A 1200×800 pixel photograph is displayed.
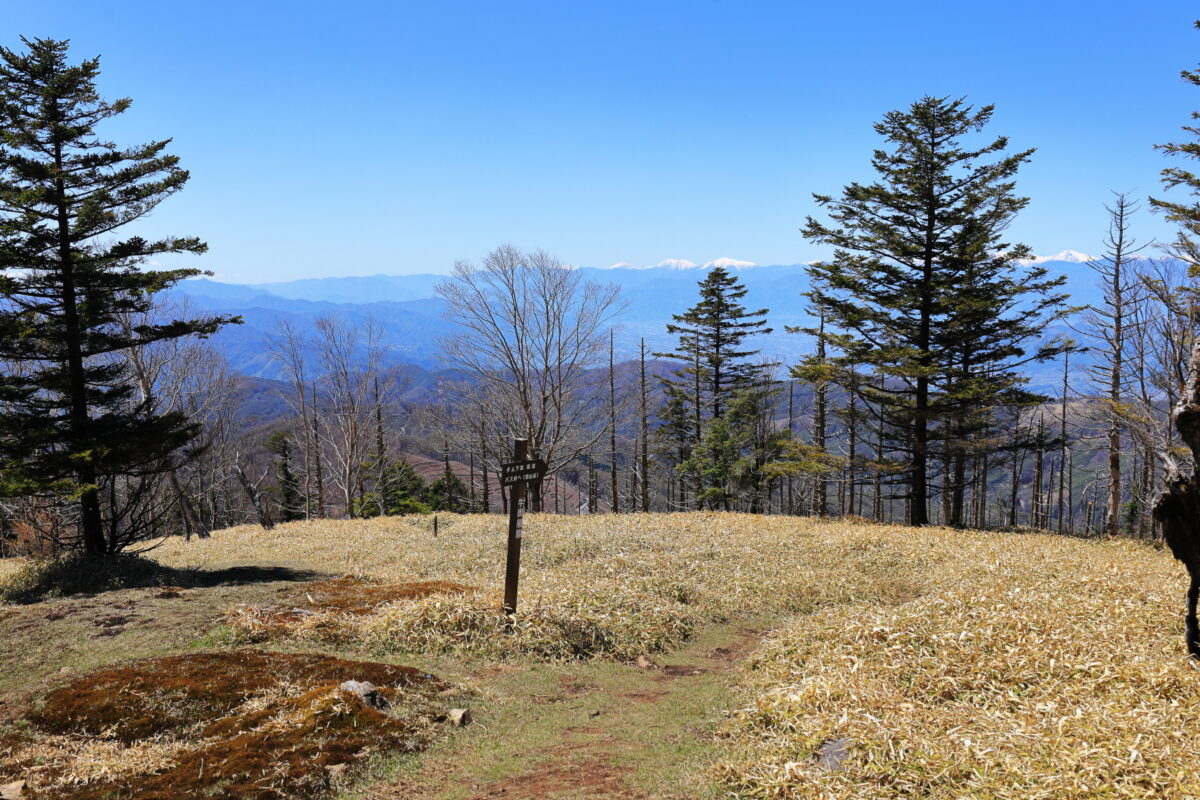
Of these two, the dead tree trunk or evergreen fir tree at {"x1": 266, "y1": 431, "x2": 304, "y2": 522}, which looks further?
evergreen fir tree at {"x1": 266, "y1": 431, "x2": 304, "y2": 522}

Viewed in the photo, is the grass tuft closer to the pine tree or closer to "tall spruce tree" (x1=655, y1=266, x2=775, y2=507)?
"tall spruce tree" (x1=655, y1=266, x2=775, y2=507)

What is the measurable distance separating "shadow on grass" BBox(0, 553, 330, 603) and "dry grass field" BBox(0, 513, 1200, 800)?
51 centimetres

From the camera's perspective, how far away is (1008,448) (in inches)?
771

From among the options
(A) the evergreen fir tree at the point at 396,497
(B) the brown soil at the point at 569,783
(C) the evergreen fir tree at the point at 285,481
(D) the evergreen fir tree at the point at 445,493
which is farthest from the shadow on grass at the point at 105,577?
(D) the evergreen fir tree at the point at 445,493

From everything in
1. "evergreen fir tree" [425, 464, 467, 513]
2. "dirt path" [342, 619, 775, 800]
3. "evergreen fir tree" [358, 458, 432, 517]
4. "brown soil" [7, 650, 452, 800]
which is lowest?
"evergreen fir tree" [425, 464, 467, 513]

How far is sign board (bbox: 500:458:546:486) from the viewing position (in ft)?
31.0

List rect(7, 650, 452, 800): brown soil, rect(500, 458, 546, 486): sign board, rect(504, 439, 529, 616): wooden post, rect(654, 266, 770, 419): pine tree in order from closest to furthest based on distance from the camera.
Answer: rect(7, 650, 452, 800): brown soil < rect(504, 439, 529, 616): wooden post < rect(500, 458, 546, 486): sign board < rect(654, 266, 770, 419): pine tree

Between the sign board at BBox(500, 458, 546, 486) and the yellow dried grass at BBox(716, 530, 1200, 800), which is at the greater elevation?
the sign board at BBox(500, 458, 546, 486)

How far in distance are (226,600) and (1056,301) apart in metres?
22.6

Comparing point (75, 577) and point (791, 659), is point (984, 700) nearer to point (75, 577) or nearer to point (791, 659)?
point (791, 659)

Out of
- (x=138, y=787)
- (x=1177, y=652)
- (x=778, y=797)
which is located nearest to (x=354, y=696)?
(x=138, y=787)

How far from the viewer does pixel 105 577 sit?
1247 centimetres

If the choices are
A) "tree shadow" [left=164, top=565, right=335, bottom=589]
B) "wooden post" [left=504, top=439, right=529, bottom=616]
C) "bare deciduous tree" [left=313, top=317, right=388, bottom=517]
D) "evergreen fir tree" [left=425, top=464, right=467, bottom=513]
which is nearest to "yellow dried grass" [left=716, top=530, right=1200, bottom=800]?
"wooden post" [left=504, top=439, right=529, bottom=616]

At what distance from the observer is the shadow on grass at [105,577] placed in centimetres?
1165
